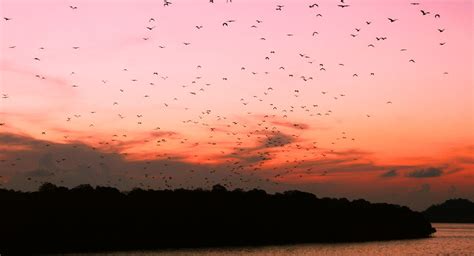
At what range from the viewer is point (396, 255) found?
6339 inches

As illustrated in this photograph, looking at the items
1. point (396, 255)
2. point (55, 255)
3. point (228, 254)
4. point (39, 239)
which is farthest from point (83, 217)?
point (396, 255)

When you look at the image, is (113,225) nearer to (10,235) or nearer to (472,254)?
(10,235)

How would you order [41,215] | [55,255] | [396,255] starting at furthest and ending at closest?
[41,215] → [396,255] → [55,255]

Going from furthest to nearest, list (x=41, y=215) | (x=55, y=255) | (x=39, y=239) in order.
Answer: (x=41, y=215), (x=39, y=239), (x=55, y=255)

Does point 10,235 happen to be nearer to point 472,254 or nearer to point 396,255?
point 396,255

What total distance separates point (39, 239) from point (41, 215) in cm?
1719

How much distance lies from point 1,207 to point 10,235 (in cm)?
2351

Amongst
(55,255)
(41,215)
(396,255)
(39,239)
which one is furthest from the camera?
(41,215)

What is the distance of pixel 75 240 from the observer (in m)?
181

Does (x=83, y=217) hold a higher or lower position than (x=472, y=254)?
higher

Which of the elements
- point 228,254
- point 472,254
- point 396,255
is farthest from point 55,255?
point 472,254

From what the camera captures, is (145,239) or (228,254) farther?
(145,239)

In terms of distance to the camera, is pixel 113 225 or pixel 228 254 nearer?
pixel 228 254

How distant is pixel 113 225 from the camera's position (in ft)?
650
